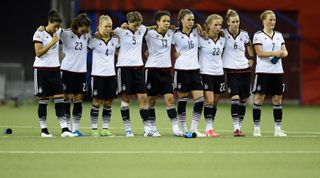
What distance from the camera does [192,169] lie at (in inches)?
413

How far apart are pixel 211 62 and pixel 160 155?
12.0 feet

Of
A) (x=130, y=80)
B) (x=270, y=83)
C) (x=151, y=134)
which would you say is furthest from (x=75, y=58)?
(x=270, y=83)

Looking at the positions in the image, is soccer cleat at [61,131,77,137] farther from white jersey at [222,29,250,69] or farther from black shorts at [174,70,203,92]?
white jersey at [222,29,250,69]

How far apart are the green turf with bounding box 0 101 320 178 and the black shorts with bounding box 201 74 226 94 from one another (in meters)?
0.85

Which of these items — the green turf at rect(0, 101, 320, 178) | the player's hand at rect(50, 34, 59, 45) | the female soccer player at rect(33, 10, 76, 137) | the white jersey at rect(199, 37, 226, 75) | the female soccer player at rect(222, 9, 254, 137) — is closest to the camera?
the green turf at rect(0, 101, 320, 178)

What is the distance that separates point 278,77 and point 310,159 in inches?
154

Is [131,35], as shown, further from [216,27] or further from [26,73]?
[26,73]

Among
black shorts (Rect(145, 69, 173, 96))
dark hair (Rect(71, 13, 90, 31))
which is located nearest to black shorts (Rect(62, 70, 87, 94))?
dark hair (Rect(71, 13, 90, 31))

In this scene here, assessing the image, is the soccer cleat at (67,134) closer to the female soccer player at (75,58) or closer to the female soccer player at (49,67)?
the female soccer player at (49,67)

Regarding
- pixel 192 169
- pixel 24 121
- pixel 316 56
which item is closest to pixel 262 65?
pixel 192 169

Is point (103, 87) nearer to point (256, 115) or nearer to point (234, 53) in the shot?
point (234, 53)

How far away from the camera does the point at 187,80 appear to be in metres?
15.1

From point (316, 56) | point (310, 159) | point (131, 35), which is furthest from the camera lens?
point (316, 56)

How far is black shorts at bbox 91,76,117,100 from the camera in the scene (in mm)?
15133
